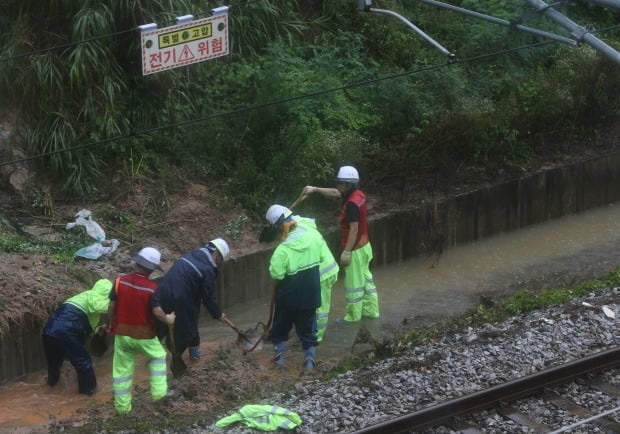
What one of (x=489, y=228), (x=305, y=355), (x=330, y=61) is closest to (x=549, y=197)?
(x=489, y=228)

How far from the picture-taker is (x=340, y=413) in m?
8.93

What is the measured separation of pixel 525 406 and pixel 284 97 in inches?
250

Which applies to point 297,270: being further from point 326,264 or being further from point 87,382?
point 87,382

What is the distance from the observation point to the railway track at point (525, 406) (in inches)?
341

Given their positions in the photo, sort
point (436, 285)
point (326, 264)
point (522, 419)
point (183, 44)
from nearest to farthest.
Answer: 1. point (522, 419)
2. point (326, 264)
3. point (183, 44)
4. point (436, 285)

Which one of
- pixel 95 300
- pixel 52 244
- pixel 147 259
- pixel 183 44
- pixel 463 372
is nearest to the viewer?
pixel 147 259

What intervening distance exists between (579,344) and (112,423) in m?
4.64

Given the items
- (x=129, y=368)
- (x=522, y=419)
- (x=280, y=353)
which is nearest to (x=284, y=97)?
(x=280, y=353)

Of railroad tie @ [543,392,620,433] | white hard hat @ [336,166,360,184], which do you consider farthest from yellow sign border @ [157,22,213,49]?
railroad tie @ [543,392,620,433]

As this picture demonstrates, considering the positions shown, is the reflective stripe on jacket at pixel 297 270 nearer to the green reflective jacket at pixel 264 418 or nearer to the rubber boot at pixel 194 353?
the rubber boot at pixel 194 353

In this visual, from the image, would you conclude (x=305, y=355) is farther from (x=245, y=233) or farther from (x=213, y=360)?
(x=245, y=233)

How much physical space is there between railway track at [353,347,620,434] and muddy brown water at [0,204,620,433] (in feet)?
7.76

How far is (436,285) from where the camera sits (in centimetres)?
1365

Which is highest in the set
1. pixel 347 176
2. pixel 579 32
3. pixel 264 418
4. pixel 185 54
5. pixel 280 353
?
pixel 579 32
